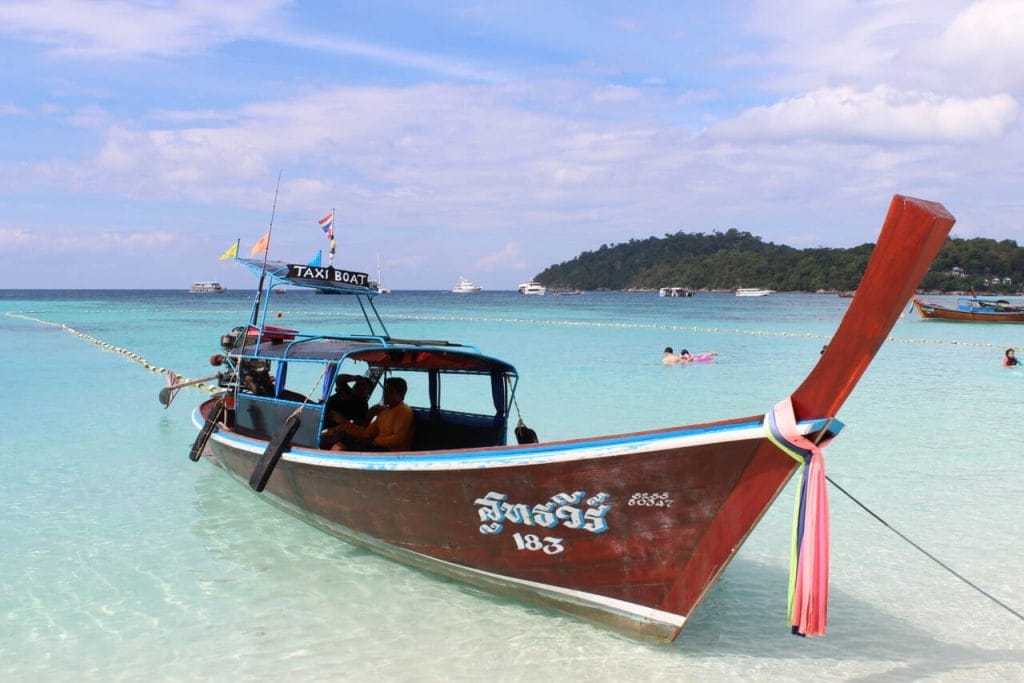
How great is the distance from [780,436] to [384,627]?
339 centimetres

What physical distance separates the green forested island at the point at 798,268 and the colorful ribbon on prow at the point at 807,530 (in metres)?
94.2

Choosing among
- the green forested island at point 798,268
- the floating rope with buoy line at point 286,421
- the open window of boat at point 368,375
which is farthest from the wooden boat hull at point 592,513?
the green forested island at point 798,268

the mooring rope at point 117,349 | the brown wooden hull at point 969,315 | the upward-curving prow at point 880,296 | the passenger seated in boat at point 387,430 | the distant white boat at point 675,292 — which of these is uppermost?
the distant white boat at point 675,292

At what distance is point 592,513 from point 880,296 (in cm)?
227

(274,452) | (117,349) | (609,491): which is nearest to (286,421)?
(274,452)

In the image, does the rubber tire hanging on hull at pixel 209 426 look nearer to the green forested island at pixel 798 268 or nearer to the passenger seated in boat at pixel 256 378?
the passenger seated in boat at pixel 256 378

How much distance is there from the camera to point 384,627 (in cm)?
611

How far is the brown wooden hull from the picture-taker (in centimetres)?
4678

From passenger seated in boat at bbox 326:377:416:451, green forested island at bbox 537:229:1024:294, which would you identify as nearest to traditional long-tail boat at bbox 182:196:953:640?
passenger seated in boat at bbox 326:377:416:451

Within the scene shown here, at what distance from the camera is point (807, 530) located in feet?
14.8

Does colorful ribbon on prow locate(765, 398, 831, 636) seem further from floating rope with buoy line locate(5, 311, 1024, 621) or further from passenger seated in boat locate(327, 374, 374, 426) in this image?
passenger seated in boat locate(327, 374, 374, 426)

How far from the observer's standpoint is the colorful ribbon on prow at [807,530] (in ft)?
14.5

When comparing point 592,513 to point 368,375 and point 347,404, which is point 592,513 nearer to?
point 347,404

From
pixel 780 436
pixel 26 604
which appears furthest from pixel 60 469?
pixel 780 436
